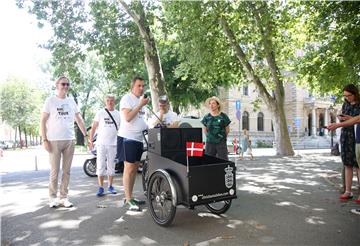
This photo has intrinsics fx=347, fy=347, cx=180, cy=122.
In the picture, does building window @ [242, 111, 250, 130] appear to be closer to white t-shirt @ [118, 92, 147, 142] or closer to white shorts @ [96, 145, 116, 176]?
white shorts @ [96, 145, 116, 176]

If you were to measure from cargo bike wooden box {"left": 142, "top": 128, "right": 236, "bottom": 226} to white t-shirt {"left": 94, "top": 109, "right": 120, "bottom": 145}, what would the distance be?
203cm

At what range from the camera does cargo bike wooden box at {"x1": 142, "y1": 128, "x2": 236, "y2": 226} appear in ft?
14.9

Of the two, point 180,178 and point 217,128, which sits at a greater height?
point 217,128

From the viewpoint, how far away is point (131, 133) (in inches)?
225

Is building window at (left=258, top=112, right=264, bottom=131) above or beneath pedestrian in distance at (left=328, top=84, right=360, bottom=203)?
above

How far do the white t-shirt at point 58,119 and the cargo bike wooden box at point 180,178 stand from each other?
61.9 inches

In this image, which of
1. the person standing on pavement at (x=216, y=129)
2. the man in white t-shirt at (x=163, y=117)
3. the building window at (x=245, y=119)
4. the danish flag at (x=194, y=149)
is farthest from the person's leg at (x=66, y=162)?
the building window at (x=245, y=119)

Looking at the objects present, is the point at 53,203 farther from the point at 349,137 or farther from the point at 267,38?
the point at 267,38

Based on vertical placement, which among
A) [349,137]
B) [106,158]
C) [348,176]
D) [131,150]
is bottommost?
[348,176]

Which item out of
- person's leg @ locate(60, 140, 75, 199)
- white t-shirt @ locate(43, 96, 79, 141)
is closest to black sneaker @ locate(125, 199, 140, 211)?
person's leg @ locate(60, 140, 75, 199)

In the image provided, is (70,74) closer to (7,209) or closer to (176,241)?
(7,209)

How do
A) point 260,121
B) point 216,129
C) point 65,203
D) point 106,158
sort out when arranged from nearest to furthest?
1. point 65,203
2. point 216,129
3. point 106,158
4. point 260,121

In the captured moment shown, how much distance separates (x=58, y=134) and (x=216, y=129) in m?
2.99

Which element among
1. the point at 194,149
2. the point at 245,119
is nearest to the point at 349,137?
the point at 194,149
